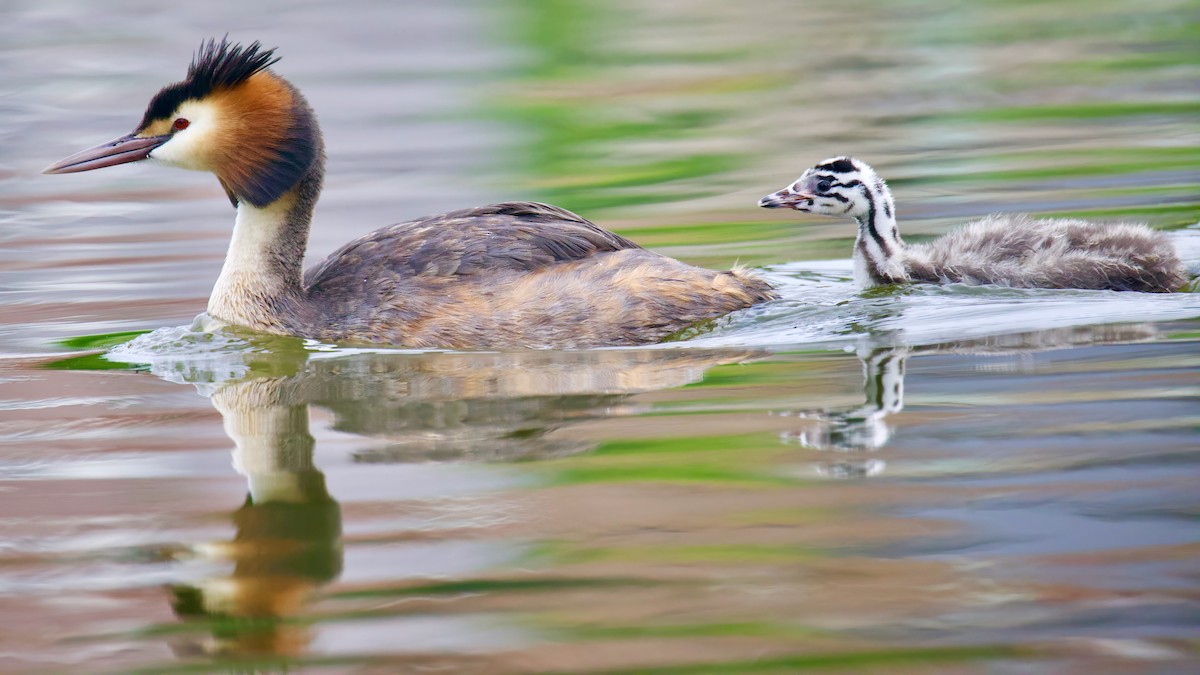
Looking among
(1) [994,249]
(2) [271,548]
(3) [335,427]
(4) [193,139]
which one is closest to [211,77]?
(4) [193,139]

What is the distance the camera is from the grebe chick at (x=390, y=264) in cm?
725

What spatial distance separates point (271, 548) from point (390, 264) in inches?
111

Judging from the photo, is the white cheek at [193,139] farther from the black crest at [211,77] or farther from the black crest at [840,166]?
the black crest at [840,166]

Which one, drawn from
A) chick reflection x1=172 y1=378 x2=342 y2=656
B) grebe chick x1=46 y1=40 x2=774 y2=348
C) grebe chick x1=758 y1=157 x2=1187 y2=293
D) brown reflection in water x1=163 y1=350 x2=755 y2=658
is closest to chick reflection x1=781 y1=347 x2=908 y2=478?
brown reflection in water x1=163 y1=350 x2=755 y2=658

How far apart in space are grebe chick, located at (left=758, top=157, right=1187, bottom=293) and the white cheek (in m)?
2.83

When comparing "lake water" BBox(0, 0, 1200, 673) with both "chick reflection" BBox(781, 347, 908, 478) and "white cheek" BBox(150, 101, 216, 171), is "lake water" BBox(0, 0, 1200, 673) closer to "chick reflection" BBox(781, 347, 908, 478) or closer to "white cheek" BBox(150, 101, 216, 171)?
"chick reflection" BBox(781, 347, 908, 478)

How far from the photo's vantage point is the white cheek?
7656mm

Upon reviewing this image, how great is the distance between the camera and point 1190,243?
901cm

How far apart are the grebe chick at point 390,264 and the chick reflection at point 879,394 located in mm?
1074

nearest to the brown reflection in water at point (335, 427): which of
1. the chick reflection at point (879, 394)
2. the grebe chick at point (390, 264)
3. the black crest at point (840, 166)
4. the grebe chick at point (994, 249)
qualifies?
the grebe chick at point (390, 264)

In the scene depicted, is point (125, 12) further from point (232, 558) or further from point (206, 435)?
point (232, 558)

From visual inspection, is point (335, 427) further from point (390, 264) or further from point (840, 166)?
point (840, 166)

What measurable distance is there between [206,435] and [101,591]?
1.68m

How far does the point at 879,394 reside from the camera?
6.11 meters
